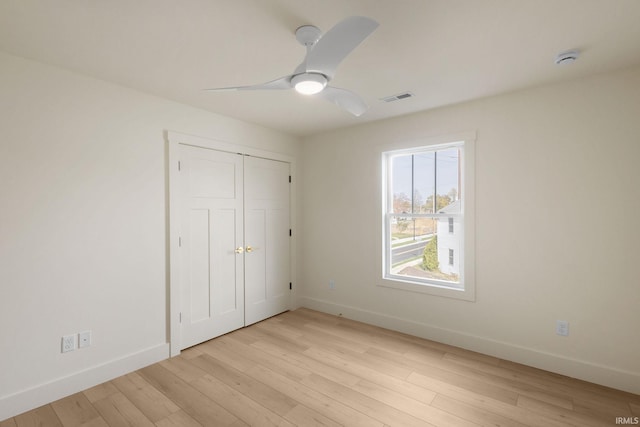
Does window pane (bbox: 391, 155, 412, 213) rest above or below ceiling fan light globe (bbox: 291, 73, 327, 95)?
below

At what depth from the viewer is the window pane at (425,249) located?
3.33 m

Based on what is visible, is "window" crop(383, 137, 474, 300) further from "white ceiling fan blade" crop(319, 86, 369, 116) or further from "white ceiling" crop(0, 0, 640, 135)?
"white ceiling fan blade" crop(319, 86, 369, 116)

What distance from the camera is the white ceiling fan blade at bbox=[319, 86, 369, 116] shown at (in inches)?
78.0

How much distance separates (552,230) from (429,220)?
114cm

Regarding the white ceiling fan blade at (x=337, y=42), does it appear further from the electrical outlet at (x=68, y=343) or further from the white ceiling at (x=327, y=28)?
the electrical outlet at (x=68, y=343)

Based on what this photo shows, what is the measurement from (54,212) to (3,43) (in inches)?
45.6

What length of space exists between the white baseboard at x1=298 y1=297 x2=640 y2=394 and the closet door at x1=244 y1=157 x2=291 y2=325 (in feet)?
3.01

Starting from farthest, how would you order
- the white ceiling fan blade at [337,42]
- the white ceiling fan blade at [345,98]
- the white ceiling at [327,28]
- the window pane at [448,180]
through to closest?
1. the window pane at [448,180]
2. the white ceiling fan blade at [345,98]
3. the white ceiling at [327,28]
4. the white ceiling fan blade at [337,42]

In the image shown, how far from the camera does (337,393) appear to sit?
93.4 inches

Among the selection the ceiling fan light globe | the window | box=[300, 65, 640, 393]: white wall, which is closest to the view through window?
the window

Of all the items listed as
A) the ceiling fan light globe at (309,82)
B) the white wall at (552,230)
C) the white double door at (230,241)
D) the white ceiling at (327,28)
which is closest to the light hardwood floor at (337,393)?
the white wall at (552,230)

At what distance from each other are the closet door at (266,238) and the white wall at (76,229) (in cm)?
104

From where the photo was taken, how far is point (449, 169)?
331 centimetres

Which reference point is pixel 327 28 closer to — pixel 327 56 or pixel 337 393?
pixel 327 56
